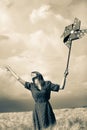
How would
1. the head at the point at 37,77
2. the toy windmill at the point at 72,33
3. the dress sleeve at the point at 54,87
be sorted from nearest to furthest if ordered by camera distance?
1. the dress sleeve at the point at 54,87
2. the head at the point at 37,77
3. the toy windmill at the point at 72,33


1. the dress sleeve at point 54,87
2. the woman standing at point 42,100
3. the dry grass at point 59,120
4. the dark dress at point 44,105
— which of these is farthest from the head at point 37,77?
the dry grass at point 59,120

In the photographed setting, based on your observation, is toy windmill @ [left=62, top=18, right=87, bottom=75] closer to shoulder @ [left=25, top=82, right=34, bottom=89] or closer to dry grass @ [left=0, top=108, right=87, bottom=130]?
shoulder @ [left=25, top=82, right=34, bottom=89]

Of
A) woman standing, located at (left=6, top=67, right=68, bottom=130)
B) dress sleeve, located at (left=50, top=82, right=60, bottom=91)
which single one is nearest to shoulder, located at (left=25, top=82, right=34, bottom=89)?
woman standing, located at (left=6, top=67, right=68, bottom=130)

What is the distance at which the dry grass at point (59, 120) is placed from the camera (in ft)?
32.8

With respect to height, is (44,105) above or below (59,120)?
above

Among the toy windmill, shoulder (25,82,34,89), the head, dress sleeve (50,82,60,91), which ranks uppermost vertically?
the toy windmill

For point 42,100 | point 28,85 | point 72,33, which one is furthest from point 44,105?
point 72,33

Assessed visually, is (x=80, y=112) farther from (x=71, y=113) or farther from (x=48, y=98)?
(x=48, y=98)

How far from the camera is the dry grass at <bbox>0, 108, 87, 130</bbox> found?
32.8 ft

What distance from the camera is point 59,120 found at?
33.7 feet

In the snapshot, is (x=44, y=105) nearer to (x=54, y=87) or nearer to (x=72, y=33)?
(x=54, y=87)

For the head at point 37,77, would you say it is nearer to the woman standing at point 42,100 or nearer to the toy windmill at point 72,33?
the woman standing at point 42,100

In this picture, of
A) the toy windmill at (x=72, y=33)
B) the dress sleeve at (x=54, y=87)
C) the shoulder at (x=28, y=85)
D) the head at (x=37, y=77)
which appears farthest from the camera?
the toy windmill at (x=72, y=33)

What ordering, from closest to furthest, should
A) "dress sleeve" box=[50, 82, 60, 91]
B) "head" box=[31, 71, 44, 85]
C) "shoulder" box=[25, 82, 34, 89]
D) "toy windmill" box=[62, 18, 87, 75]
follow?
"dress sleeve" box=[50, 82, 60, 91] < "head" box=[31, 71, 44, 85] < "shoulder" box=[25, 82, 34, 89] < "toy windmill" box=[62, 18, 87, 75]
